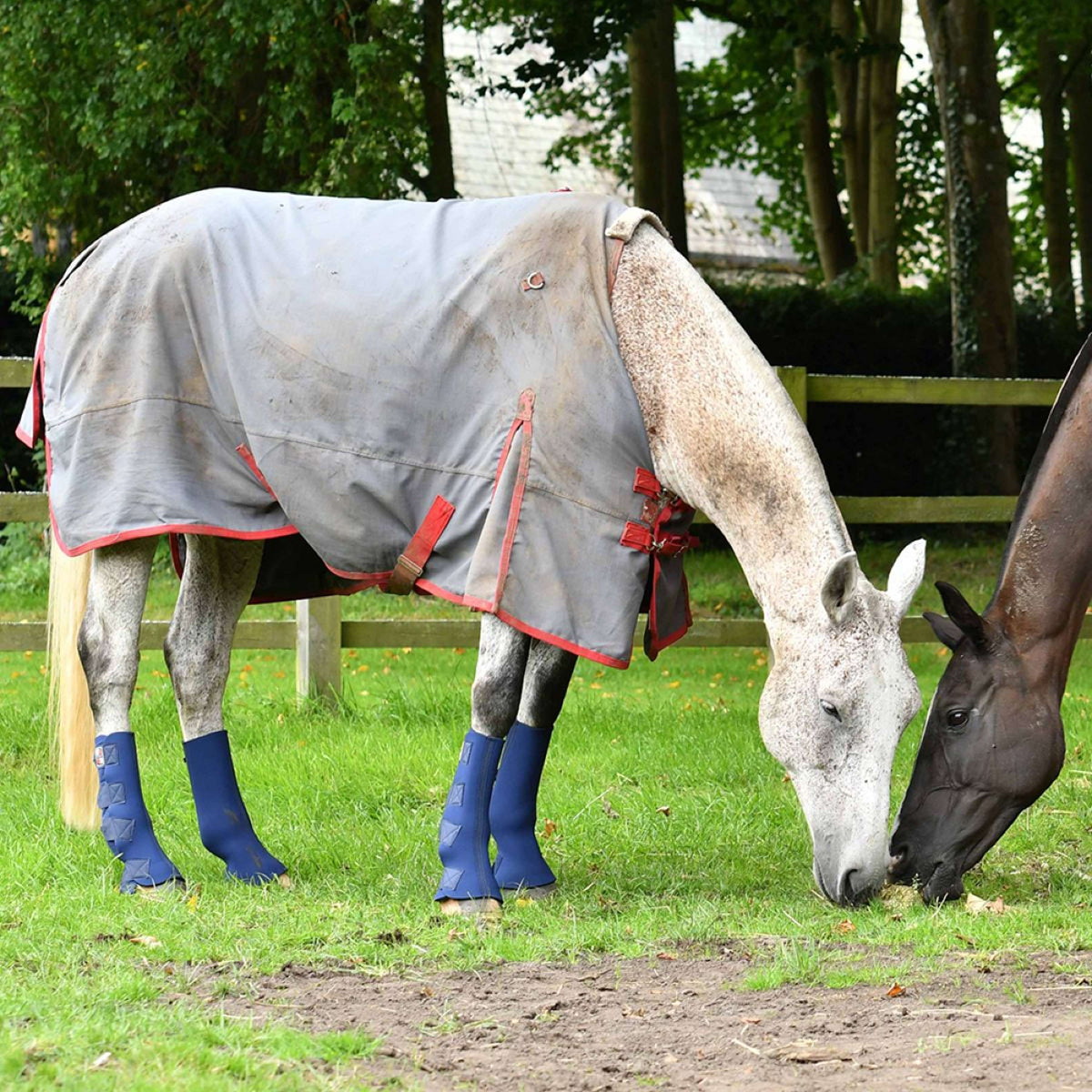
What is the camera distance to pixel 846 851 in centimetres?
375

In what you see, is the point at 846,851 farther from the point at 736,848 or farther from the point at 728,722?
the point at 728,722

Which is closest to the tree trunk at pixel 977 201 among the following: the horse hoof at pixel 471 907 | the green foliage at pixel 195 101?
the green foliage at pixel 195 101

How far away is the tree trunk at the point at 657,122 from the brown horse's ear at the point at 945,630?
943cm

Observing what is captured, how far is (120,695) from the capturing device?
171 inches

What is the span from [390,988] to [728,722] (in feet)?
11.7

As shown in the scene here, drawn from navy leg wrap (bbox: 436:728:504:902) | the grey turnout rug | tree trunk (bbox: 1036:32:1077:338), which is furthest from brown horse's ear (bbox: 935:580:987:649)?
tree trunk (bbox: 1036:32:1077:338)

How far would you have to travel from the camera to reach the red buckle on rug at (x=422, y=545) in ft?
13.2

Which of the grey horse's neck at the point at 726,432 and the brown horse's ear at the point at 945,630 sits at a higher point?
the grey horse's neck at the point at 726,432

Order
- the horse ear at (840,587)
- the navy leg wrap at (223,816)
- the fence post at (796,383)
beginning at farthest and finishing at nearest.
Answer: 1. the fence post at (796,383)
2. the navy leg wrap at (223,816)
3. the horse ear at (840,587)

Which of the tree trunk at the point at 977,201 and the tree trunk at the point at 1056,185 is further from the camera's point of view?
the tree trunk at the point at 1056,185

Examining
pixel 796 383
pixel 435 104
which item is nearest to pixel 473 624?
pixel 796 383

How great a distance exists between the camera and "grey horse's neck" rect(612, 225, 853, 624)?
3.86m

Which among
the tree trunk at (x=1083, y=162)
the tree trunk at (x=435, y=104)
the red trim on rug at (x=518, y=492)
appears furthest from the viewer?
the tree trunk at (x=1083, y=162)

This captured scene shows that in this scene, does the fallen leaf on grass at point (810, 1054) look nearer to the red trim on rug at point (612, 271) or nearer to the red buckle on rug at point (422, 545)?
the red buckle on rug at point (422, 545)
